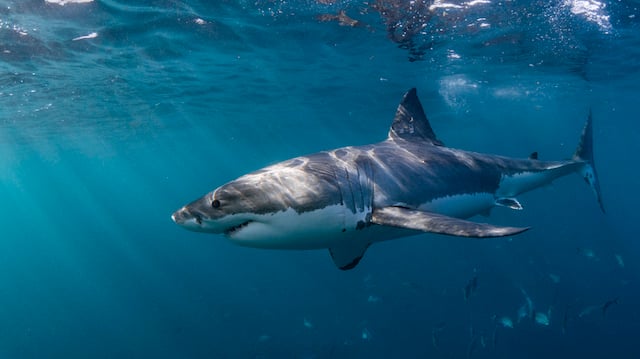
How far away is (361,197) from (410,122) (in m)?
3.12

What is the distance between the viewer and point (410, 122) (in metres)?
7.18

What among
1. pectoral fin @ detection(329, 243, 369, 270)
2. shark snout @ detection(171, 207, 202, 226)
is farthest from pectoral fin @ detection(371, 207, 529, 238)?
shark snout @ detection(171, 207, 202, 226)

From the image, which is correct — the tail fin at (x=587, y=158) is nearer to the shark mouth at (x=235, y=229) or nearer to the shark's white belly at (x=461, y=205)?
the shark's white belly at (x=461, y=205)

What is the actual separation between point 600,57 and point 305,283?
62.1 ft

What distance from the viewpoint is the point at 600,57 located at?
18328 millimetres

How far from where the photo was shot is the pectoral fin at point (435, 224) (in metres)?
3.37

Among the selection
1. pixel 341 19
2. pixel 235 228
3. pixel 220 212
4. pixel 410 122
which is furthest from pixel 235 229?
pixel 341 19

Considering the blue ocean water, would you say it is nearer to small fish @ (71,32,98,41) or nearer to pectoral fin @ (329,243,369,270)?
small fish @ (71,32,98,41)

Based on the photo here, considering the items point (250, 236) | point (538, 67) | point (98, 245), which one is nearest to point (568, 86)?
point (538, 67)

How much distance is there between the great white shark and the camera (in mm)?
3676

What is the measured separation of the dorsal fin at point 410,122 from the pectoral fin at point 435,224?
281 centimetres

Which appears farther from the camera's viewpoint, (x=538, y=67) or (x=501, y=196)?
(x=538, y=67)

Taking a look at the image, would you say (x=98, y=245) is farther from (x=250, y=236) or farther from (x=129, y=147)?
(x=250, y=236)

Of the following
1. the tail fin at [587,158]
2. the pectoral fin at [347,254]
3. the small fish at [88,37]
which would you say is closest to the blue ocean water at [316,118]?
the small fish at [88,37]
